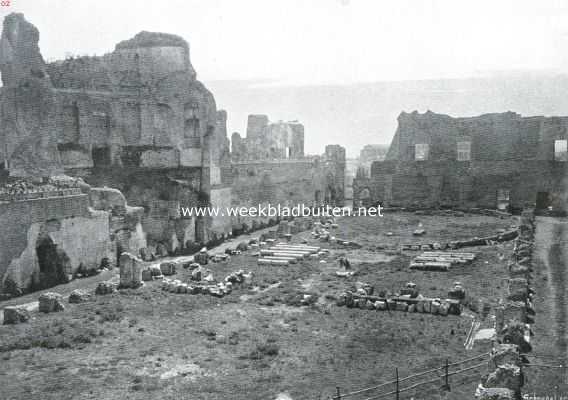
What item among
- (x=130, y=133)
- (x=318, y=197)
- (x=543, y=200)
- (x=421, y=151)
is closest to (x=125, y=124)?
(x=130, y=133)

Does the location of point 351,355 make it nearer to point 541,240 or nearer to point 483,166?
point 541,240

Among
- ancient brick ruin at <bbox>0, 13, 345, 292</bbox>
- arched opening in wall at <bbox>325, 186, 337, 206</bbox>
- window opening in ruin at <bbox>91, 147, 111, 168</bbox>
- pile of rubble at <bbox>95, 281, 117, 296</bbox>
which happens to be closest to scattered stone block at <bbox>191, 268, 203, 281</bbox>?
pile of rubble at <bbox>95, 281, 117, 296</bbox>

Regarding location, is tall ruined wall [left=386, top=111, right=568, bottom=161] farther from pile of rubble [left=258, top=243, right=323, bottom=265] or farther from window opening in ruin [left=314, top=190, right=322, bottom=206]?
pile of rubble [left=258, top=243, right=323, bottom=265]

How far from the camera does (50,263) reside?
2075 cm

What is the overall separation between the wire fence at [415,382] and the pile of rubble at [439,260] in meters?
10.1

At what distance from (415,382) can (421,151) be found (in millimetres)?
36917

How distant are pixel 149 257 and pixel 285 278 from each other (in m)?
8.08

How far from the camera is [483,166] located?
42625 mm

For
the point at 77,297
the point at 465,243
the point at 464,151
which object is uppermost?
the point at 464,151

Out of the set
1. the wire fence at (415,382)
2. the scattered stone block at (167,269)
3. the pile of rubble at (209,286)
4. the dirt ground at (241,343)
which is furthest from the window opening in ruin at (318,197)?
the wire fence at (415,382)

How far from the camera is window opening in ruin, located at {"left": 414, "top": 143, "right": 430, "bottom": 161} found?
45688 mm

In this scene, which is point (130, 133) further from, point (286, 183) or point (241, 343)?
point (241, 343)

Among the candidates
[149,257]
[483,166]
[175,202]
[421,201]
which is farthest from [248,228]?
[483,166]

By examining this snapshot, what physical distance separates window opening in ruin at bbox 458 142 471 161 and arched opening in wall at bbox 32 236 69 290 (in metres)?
31.7
